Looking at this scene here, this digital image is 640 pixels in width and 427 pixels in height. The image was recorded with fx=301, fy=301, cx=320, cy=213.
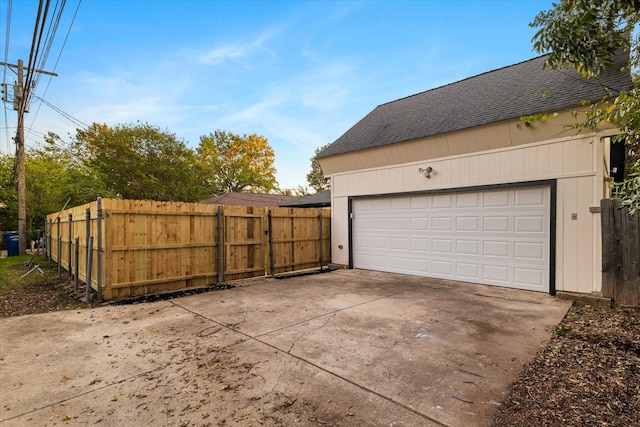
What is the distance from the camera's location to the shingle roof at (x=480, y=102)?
568 centimetres

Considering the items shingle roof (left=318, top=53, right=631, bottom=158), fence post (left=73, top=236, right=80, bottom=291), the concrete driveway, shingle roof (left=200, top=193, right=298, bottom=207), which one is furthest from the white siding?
shingle roof (left=200, top=193, right=298, bottom=207)

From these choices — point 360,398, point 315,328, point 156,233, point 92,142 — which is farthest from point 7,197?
point 360,398

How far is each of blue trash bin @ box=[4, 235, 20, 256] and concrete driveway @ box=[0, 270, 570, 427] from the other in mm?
13359

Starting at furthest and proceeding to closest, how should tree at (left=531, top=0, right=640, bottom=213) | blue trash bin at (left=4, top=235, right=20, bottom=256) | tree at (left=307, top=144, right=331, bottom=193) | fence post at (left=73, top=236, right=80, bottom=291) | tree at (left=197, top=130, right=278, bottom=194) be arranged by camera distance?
tree at (left=307, top=144, right=331, bottom=193) < tree at (left=197, top=130, right=278, bottom=194) < blue trash bin at (left=4, top=235, right=20, bottom=256) < fence post at (left=73, top=236, right=80, bottom=291) < tree at (left=531, top=0, right=640, bottom=213)

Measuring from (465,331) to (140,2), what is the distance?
962 cm

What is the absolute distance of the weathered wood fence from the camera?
4629 millimetres

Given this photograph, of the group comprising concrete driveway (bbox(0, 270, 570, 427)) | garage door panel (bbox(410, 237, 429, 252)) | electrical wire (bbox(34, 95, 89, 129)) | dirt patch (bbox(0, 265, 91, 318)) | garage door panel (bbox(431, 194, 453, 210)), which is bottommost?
dirt patch (bbox(0, 265, 91, 318))

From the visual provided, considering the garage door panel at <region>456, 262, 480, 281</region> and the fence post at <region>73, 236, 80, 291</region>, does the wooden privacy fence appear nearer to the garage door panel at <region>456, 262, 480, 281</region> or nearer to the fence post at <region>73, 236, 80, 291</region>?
the fence post at <region>73, 236, 80, 291</region>

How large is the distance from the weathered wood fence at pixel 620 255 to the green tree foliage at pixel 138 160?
1869 cm

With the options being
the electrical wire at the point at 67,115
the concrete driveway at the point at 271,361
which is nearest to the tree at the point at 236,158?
the electrical wire at the point at 67,115

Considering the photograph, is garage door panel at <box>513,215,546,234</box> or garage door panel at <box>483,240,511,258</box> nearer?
garage door panel at <box>513,215,546,234</box>

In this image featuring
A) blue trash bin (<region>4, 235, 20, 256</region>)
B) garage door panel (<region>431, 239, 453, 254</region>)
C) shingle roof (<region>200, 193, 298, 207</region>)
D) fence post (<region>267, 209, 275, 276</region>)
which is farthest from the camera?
shingle roof (<region>200, 193, 298, 207</region>)

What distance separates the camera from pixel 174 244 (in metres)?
6.30

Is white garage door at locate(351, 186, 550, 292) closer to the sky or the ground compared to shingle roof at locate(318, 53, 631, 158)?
closer to the ground
